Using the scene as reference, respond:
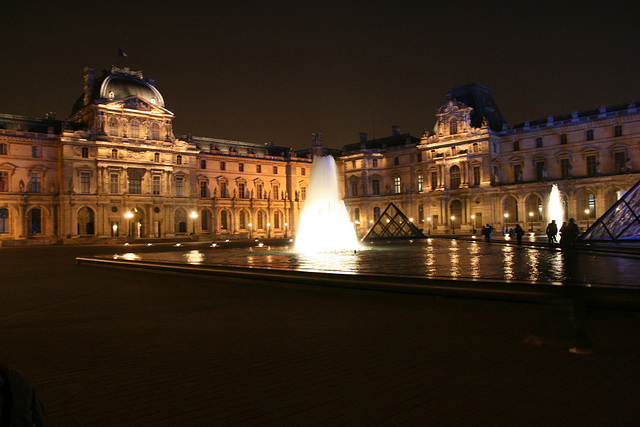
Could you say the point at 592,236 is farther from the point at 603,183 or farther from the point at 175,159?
the point at 175,159

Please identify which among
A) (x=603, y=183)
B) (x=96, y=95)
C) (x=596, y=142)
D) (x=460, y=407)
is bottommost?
(x=460, y=407)

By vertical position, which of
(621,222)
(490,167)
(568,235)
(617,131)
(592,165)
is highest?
(617,131)

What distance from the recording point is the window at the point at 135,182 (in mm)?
63250

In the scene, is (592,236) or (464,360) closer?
(464,360)

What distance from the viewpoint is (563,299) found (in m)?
7.71

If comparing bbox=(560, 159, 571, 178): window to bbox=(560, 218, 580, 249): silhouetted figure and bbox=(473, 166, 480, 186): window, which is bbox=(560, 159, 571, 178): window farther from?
bbox=(560, 218, 580, 249): silhouetted figure

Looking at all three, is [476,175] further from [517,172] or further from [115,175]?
[115,175]

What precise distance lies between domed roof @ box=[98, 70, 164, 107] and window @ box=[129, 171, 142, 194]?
9601 millimetres

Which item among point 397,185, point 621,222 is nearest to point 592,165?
point 397,185

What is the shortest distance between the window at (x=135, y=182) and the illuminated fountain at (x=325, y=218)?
33991 mm

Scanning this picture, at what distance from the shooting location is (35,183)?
190 feet

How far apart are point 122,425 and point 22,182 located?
203 feet

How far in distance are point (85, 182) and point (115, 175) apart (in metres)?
3.62

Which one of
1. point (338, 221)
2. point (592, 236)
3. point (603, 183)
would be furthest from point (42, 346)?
point (603, 183)
